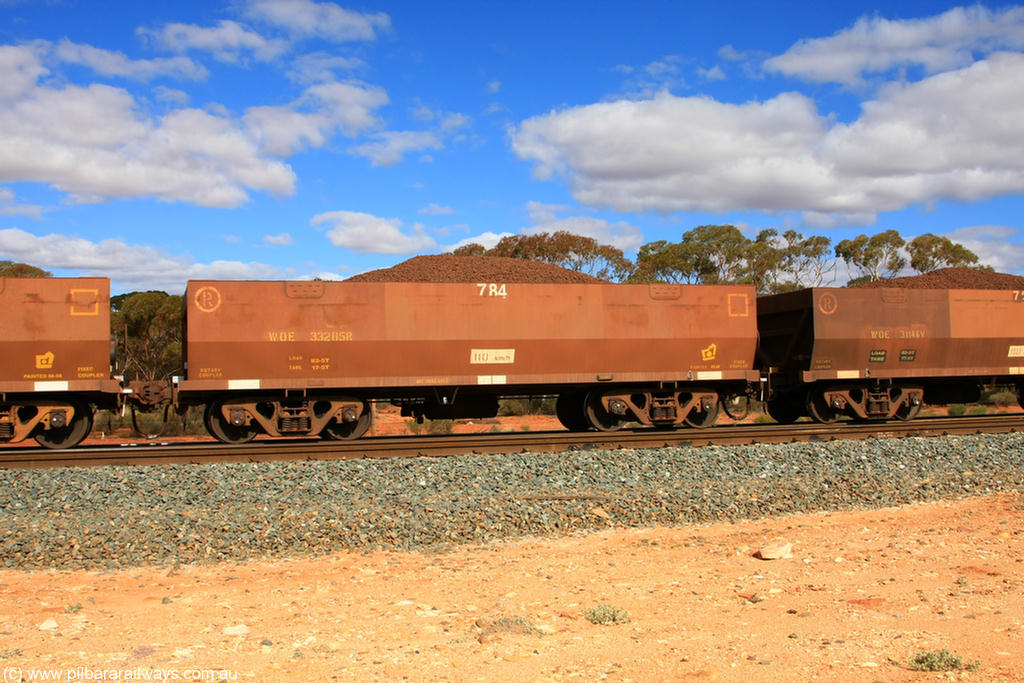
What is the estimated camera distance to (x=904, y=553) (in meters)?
7.22

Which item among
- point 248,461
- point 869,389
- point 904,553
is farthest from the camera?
point 869,389

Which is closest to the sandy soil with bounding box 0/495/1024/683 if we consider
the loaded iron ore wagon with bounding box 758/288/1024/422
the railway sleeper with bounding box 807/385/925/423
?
the loaded iron ore wagon with bounding box 758/288/1024/422

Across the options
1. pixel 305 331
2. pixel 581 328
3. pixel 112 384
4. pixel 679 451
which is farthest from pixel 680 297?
pixel 112 384

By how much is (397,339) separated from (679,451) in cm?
539

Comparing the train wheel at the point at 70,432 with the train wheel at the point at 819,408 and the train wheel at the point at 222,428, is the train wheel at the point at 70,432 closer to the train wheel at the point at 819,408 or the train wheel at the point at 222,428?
the train wheel at the point at 222,428

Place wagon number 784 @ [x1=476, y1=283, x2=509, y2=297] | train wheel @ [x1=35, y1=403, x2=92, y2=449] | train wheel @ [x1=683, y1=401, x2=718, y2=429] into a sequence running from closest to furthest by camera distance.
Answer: train wheel @ [x1=35, y1=403, x2=92, y2=449] → wagon number 784 @ [x1=476, y1=283, x2=509, y2=297] → train wheel @ [x1=683, y1=401, x2=718, y2=429]

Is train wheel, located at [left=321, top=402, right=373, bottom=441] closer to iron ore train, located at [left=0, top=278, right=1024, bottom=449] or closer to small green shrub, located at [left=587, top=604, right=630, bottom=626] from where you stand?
iron ore train, located at [left=0, top=278, right=1024, bottom=449]

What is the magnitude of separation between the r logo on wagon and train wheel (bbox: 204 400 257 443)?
5.53ft

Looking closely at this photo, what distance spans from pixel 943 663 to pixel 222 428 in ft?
39.6

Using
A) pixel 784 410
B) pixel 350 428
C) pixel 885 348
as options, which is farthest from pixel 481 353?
pixel 885 348

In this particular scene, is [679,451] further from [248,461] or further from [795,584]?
[248,461]

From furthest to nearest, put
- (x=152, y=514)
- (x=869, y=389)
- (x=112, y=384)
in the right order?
(x=869, y=389), (x=112, y=384), (x=152, y=514)

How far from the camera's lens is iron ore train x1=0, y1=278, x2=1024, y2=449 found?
12.8 m

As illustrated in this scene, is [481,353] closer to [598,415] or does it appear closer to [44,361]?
[598,415]
